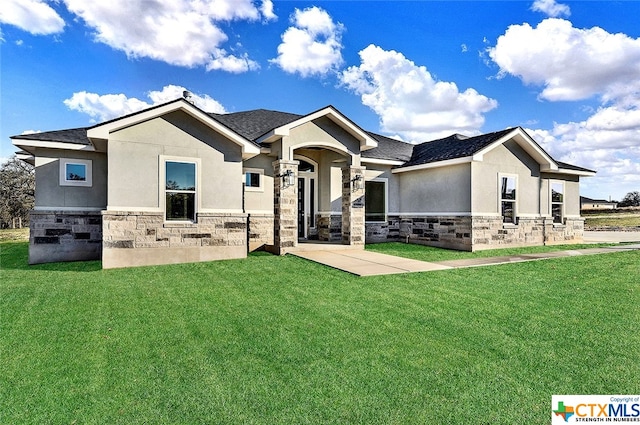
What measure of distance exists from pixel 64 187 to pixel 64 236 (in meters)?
1.51

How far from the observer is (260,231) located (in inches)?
471

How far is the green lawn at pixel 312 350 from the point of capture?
8.66 feet

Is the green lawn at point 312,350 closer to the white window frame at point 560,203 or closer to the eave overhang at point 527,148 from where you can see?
the eave overhang at point 527,148

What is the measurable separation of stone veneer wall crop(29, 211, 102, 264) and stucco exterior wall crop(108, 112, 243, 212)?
3.00 metres

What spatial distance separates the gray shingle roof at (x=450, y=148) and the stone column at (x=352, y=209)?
328cm

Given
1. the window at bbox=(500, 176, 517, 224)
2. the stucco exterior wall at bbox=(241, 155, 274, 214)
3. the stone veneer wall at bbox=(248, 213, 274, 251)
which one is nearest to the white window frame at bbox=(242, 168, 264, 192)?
the stucco exterior wall at bbox=(241, 155, 274, 214)

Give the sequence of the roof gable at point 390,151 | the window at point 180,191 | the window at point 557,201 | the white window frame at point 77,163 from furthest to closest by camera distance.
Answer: the window at point 557,201, the roof gable at point 390,151, the white window frame at point 77,163, the window at point 180,191

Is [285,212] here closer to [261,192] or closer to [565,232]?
[261,192]

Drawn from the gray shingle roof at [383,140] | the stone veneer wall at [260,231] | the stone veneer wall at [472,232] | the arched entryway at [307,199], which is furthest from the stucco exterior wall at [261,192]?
the stone veneer wall at [472,232]

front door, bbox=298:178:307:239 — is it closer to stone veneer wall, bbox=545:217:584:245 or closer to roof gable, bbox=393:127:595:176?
roof gable, bbox=393:127:595:176

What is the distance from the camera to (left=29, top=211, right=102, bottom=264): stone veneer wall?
1016 cm

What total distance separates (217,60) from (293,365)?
51.9 feet

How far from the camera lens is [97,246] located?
35.4 feet

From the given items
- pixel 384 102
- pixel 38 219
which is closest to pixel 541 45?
pixel 384 102
